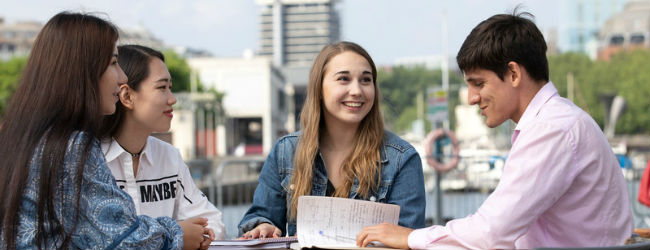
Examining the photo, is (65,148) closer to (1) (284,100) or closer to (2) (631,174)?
(2) (631,174)

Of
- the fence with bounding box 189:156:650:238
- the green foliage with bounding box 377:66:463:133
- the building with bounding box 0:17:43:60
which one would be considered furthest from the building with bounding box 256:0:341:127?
the fence with bounding box 189:156:650:238

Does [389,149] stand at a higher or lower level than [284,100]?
higher

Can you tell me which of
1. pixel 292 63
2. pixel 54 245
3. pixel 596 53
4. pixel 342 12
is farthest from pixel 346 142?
pixel 342 12

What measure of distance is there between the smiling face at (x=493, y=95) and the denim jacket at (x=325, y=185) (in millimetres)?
773

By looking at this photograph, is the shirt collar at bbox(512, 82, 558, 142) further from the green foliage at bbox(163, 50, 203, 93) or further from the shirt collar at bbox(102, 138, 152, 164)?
the green foliage at bbox(163, 50, 203, 93)

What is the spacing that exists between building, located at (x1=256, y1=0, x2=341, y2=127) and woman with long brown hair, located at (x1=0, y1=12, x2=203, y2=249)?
16543cm

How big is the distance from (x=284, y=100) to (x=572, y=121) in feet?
350

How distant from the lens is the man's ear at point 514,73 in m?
2.24

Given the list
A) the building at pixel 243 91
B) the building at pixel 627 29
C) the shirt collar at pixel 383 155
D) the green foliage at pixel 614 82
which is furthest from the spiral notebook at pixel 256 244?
the building at pixel 627 29

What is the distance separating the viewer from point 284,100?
10856cm

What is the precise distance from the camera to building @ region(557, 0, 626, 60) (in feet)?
558

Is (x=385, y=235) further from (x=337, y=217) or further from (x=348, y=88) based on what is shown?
(x=348, y=88)

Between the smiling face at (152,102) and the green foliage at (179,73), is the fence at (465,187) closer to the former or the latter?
the smiling face at (152,102)

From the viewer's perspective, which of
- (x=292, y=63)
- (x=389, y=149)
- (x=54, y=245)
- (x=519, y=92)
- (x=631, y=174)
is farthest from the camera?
(x=292, y=63)
